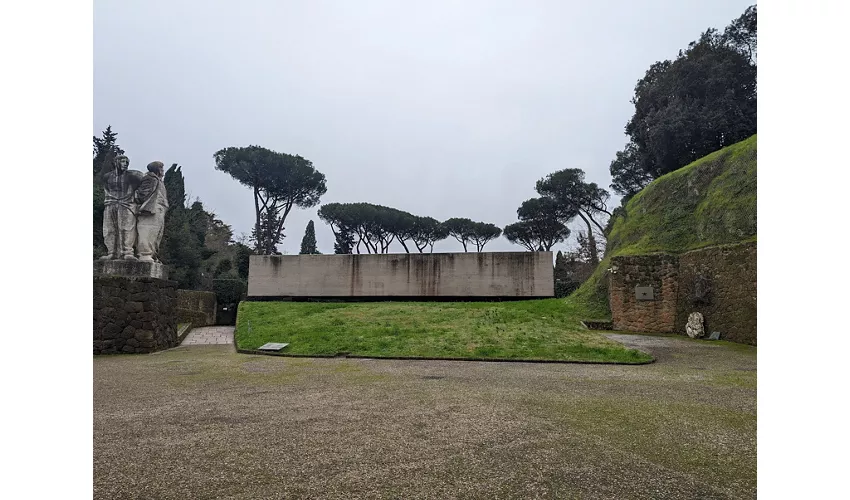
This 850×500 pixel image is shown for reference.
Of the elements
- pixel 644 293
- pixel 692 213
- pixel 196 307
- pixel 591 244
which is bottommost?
pixel 196 307

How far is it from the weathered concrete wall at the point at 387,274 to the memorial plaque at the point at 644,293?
17.4ft

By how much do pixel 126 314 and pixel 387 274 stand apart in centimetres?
1083

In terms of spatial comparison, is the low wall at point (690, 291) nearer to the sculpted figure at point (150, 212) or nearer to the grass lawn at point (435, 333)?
the grass lawn at point (435, 333)

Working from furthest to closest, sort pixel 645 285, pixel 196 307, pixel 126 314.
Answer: pixel 196 307 < pixel 645 285 < pixel 126 314

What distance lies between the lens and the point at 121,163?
29.6ft

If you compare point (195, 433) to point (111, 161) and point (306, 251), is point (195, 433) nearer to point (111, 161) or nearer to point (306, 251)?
point (111, 161)

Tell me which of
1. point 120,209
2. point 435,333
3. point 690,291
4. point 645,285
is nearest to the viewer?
point 120,209

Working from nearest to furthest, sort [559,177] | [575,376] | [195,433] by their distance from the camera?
[195,433], [575,376], [559,177]

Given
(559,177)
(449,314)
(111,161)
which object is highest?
(559,177)

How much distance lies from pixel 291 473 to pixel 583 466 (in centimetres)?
146

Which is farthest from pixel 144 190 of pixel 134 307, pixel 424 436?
pixel 424 436

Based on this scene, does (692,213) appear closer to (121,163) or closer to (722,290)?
(722,290)

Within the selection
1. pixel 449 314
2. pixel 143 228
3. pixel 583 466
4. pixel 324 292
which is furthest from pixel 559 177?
pixel 583 466

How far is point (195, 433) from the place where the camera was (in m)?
3.02
